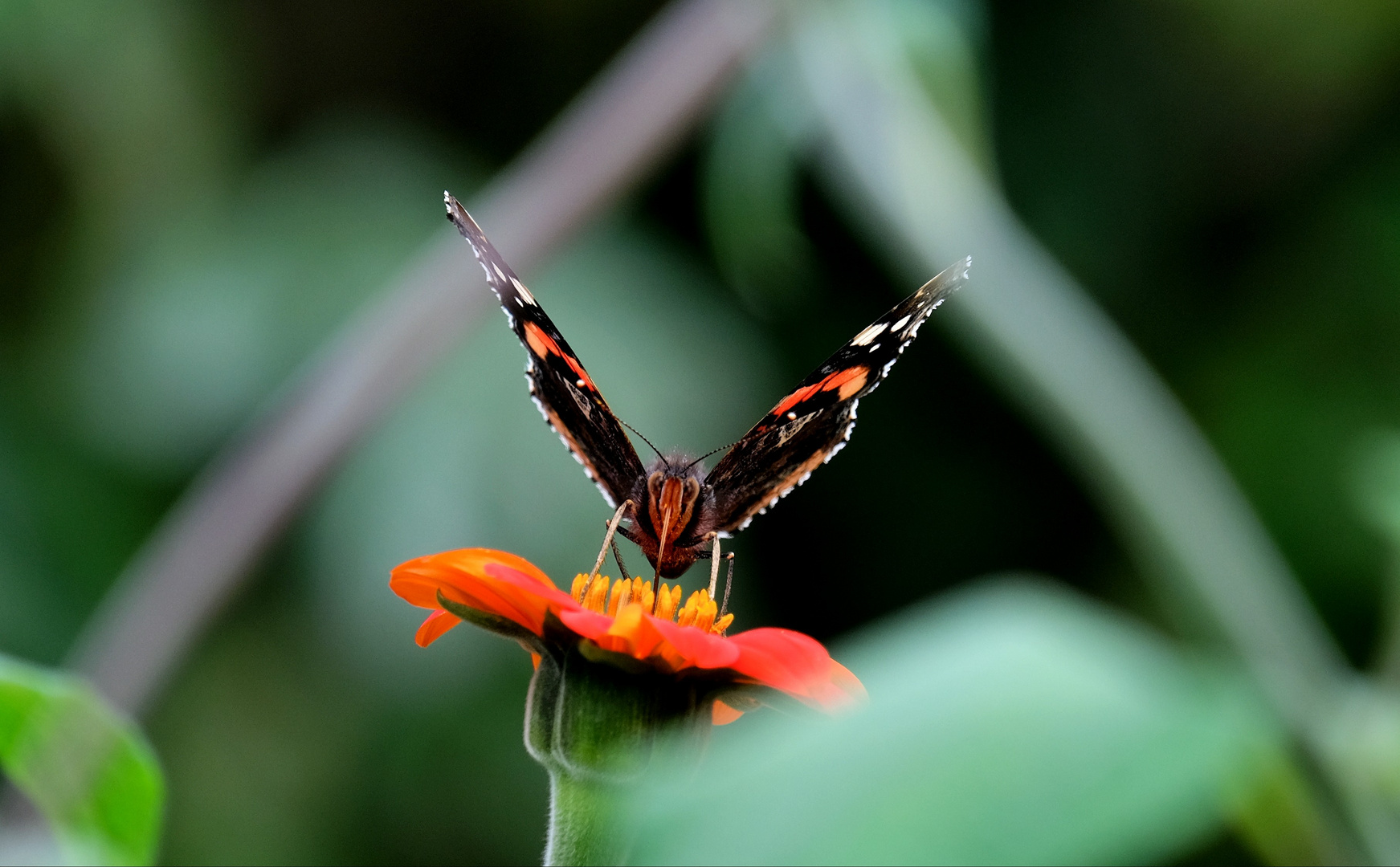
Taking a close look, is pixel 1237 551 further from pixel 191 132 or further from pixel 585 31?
pixel 191 132

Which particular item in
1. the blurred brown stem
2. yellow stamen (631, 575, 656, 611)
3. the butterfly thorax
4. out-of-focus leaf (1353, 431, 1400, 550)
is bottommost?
out-of-focus leaf (1353, 431, 1400, 550)

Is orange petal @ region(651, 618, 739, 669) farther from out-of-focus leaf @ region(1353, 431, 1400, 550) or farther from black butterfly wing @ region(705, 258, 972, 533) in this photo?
out-of-focus leaf @ region(1353, 431, 1400, 550)

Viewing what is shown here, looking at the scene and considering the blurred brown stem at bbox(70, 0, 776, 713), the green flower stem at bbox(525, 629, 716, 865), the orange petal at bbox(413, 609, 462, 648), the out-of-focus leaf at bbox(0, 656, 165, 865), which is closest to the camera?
the out-of-focus leaf at bbox(0, 656, 165, 865)

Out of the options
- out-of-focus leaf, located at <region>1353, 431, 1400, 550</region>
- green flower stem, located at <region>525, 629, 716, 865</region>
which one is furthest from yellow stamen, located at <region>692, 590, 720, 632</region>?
out-of-focus leaf, located at <region>1353, 431, 1400, 550</region>

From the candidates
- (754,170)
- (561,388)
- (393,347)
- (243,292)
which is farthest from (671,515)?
(243,292)

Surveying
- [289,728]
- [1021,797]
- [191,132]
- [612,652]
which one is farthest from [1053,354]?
[191,132]

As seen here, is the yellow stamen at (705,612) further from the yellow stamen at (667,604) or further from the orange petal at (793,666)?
the orange petal at (793,666)

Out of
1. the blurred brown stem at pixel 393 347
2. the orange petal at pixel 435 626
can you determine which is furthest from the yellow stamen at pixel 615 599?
the blurred brown stem at pixel 393 347

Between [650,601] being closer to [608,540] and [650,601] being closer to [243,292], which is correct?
[608,540]
